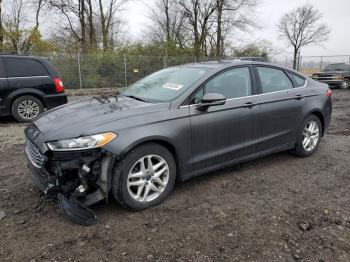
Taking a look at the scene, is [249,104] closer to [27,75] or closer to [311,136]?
[311,136]

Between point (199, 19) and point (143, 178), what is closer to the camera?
point (143, 178)

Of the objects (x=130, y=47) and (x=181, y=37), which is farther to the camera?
(x=181, y=37)

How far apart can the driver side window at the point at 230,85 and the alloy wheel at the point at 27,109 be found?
5551 millimetres

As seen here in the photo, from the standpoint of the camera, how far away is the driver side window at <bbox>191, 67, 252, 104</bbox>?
3.72 meters

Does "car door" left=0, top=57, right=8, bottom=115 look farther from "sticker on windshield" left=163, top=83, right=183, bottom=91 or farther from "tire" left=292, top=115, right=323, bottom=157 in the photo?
"tire" left=292, top=115, right=323, bottom=157

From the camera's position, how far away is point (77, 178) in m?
3.00

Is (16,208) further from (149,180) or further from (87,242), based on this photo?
(149,180)

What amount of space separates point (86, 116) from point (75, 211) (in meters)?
0.95

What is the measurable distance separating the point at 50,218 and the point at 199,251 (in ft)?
5.07

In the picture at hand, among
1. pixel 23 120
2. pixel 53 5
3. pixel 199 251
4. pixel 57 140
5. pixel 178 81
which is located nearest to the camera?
pixel 199 251

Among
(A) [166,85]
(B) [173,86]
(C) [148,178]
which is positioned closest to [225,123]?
(B) [173,86]

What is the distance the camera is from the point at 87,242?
8.99ft

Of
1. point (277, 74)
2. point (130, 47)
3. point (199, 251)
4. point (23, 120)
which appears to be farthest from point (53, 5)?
point (199, 251)

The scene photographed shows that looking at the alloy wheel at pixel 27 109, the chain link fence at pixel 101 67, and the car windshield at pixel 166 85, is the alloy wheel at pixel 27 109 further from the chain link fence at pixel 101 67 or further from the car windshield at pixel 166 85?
the chain link fence at pixel 101 67
